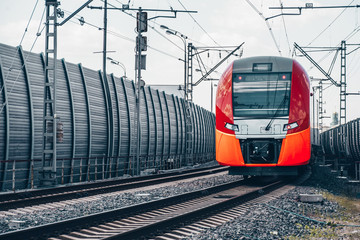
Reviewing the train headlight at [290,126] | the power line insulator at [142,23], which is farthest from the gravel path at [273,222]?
the power line insulator at [142,23]

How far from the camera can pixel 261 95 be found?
1549cm

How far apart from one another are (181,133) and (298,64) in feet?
68.2

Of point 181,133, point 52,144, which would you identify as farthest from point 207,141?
point 52,144

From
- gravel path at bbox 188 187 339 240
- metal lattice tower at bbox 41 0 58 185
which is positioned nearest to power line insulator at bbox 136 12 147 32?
metal lattice tower at bbox 41 0 58 185

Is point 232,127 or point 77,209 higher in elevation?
point 232,127

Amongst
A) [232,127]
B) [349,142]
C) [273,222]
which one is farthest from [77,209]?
[349,142]

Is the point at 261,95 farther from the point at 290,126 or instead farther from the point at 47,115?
the point at 47,115

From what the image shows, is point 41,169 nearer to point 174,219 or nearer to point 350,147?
point 174,219

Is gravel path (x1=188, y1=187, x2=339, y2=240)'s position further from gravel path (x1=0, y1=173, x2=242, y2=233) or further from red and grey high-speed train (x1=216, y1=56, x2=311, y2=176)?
gravel path (x1=0, y1=173, x2=242, y2=233)

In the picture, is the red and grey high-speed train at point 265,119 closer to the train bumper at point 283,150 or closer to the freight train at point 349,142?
the train bumper at point 283,150

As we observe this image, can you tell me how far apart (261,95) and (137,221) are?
7562 mm

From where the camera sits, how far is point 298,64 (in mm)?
16109

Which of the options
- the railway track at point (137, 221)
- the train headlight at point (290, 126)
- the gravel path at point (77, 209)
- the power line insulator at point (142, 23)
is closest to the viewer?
the railway track at point (137, 221)

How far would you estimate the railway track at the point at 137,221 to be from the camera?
7488 millimetres
